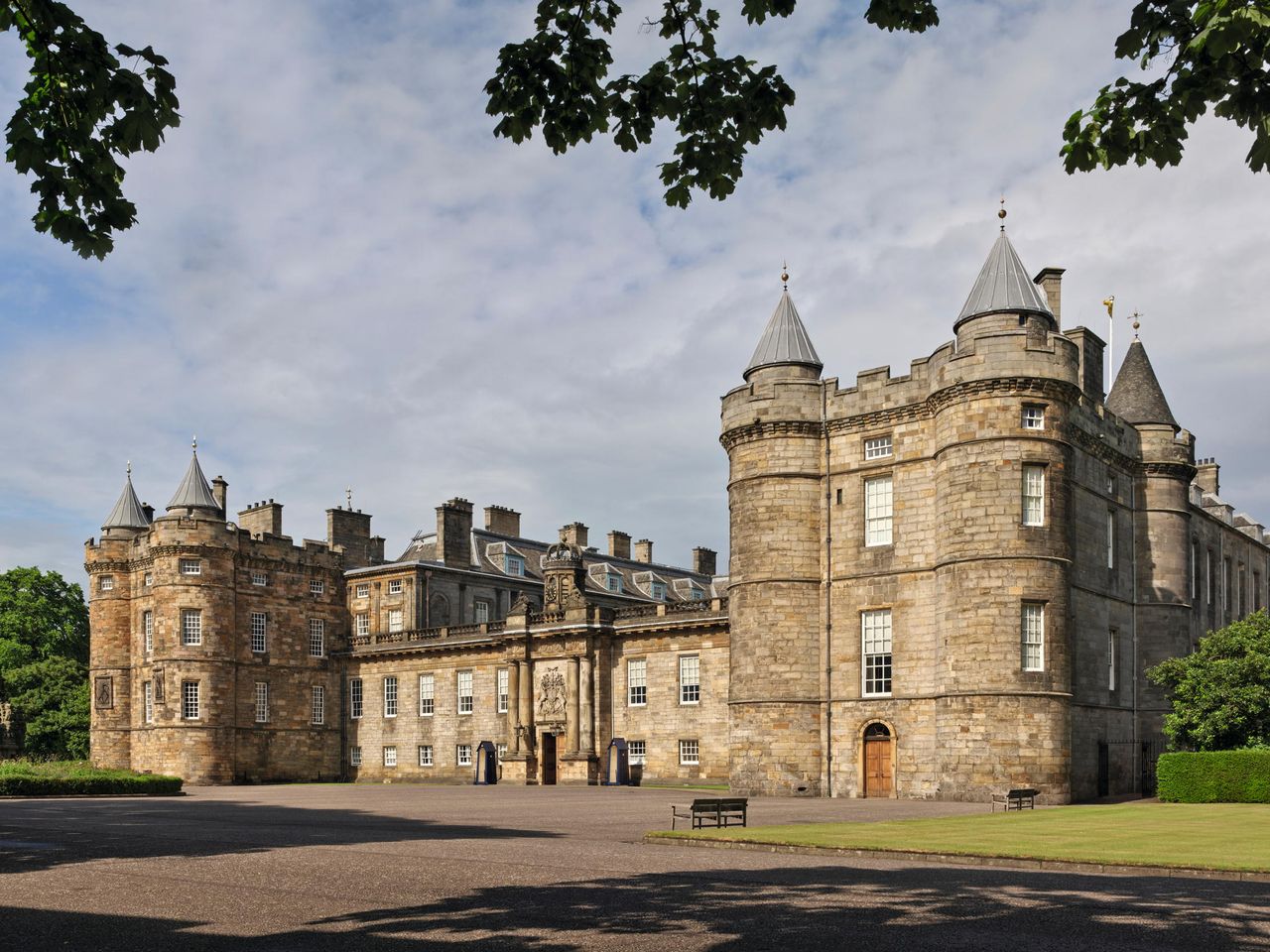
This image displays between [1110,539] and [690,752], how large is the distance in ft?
58.7

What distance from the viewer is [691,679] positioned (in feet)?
171

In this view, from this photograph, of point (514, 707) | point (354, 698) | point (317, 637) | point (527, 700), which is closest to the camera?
point (527, 700)

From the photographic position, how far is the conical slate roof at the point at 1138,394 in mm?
48344

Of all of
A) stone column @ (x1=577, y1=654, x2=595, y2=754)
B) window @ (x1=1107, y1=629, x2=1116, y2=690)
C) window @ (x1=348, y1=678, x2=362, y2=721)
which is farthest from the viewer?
window @ (x1=348, y1=678, x2=362, y2=721)

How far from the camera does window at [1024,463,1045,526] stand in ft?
128

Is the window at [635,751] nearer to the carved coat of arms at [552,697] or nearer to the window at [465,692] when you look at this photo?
the carved coat of arms at [552,697]

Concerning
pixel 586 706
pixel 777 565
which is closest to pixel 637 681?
pixel 586 706

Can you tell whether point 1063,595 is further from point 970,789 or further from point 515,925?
point 515,925

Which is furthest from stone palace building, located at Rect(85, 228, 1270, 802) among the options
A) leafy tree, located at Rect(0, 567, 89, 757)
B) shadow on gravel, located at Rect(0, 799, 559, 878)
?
shadow on gravel, located at Rect(0, 799, 559, 878)

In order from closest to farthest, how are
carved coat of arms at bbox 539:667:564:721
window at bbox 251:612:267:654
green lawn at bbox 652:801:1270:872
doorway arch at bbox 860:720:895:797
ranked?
green lawn at bbox 652:801:1270:872
doorway arch at bbox 860:720:895:797
carved coat of arms at bbox 539:667:564:721
window at bbox 251:612:267:654

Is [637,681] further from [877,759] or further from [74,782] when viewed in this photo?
[74,782]

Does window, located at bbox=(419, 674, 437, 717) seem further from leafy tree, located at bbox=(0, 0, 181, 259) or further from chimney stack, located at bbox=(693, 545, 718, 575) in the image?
leafy tree, located at bbox=(0, 0, 181, 259)

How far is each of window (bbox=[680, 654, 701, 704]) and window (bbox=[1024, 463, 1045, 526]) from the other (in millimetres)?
16869

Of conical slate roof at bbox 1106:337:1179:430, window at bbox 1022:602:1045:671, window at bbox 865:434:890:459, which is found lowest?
window at bbox 1022:602:1045:671
